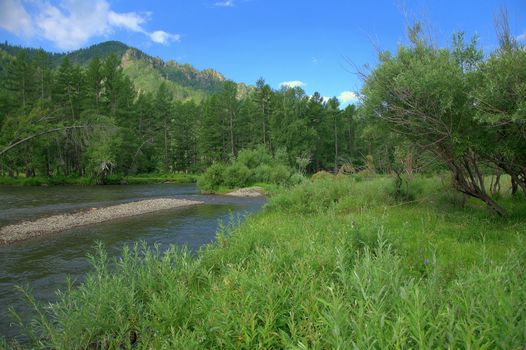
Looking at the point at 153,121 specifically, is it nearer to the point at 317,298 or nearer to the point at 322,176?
the point at 322,176

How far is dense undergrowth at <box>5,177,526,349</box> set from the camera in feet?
7.59

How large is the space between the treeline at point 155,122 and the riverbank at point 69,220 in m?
19.3

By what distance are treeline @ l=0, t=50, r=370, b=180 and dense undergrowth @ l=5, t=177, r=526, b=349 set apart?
35641 mm

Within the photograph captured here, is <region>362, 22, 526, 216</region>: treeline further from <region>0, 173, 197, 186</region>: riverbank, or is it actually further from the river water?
<region>0, 173, 197, 186</region>: riverbank

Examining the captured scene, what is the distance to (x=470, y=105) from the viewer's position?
8.02 meters

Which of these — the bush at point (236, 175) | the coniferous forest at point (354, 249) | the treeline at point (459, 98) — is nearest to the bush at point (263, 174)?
the bush at point (236, 175)

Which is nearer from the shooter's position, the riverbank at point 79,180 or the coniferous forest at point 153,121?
the riverbank at point 79,180

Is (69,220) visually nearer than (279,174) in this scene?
Yes

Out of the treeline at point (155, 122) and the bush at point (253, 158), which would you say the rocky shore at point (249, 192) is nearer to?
the treeline at point (155, 122)

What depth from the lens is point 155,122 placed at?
73000mm

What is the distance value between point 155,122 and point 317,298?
7523 centimetres

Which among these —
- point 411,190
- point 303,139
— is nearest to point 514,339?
point 411,190

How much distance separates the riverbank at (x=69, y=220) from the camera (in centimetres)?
1459

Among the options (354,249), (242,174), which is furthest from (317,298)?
(242,174)
